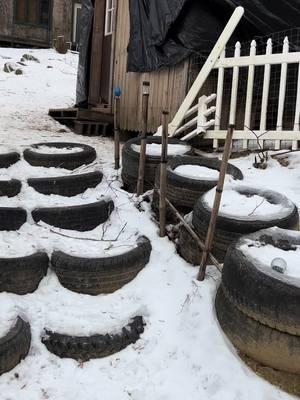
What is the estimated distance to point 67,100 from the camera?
11469 millimetres

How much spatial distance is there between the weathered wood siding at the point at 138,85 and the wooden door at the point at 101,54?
0.82m

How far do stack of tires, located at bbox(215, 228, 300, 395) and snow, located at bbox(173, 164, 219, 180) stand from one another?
1525mm

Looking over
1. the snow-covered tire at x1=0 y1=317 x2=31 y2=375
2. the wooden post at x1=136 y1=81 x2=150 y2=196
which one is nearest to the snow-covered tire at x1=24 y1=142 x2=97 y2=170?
the wooden post at x1=136 y1=81 x2=150 y2=196

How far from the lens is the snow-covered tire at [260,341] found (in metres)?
2.67

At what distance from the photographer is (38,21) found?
20.0 metres

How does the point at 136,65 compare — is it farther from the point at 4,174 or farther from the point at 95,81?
the point at 4,174

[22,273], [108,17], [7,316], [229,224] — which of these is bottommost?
[7,316]

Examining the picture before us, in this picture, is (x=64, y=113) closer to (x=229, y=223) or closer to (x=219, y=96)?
(x=219, y=96)

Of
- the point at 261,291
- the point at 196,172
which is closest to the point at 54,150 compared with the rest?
the point at 196,172

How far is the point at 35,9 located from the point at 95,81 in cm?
1311

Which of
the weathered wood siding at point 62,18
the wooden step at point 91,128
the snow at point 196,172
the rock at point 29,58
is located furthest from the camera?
the weathered wood siding at point 62,18

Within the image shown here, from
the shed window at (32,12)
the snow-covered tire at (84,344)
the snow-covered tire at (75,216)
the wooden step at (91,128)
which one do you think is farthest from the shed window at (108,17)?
the shed window at (32,12)

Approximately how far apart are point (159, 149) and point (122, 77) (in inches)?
110

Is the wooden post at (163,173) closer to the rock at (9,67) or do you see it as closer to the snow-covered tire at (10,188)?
the snow-covered tire at (10,188)
